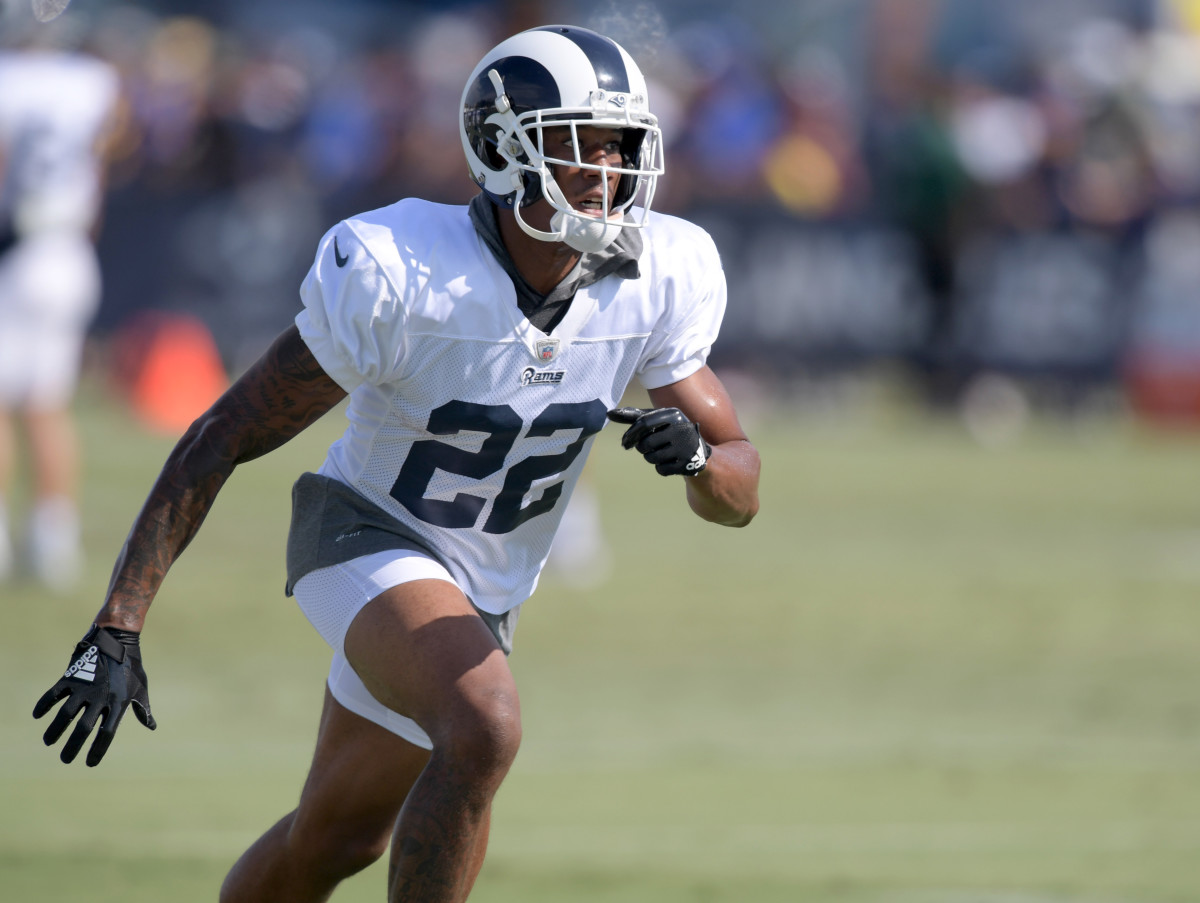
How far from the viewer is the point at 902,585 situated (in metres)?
9.39

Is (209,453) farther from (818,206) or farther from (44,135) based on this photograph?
(818,206)

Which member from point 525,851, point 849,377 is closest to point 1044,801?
point 525,851

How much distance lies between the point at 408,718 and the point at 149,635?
4298 millimetres

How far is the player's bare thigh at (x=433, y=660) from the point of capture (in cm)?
357

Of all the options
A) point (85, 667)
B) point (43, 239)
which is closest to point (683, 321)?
point (85, 667)

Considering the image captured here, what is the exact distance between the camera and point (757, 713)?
278 inches

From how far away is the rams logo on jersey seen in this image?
3939 mm

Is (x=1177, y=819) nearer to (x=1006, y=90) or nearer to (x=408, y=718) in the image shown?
(x=408, y=718)

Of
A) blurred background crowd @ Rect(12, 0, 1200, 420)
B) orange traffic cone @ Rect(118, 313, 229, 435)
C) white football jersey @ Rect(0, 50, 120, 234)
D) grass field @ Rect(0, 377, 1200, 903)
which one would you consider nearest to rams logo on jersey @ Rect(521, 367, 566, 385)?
grass field @ Rect(0, 377, 1200, 903)

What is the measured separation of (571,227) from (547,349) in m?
0.26

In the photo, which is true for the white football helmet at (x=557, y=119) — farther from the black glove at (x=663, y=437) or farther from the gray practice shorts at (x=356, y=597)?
the gray practice shorts at (x=356, y=597)

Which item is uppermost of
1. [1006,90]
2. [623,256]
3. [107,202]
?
[1006,90]

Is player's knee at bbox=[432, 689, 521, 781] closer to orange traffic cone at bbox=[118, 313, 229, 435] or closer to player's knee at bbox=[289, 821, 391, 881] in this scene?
player's knee at bbox=[289, 821, 391, 881]

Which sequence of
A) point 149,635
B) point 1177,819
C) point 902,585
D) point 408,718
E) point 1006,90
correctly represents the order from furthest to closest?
point 1006,90 < point 902,585 < point 149,635 < point 1177,819 < point 408,718
